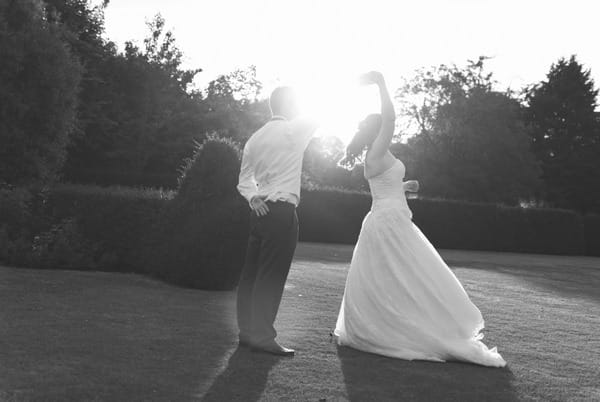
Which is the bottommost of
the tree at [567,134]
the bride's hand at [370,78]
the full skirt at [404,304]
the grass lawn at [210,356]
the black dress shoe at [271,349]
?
the grass lawn at [210,356]

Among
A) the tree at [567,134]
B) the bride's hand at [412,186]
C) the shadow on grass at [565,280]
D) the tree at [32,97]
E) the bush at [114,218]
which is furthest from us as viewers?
the tree at [567,134]

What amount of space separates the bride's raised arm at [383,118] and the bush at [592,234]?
34962 mm

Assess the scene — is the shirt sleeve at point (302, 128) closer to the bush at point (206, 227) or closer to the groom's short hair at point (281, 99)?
the groom's short hair at point (281, 99)

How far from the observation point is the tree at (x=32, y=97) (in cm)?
2339

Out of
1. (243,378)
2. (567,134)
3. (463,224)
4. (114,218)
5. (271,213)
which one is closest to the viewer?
(243,378)

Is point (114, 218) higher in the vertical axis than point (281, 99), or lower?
lower

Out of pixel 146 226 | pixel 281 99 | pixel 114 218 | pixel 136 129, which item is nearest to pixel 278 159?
pixel 281 99

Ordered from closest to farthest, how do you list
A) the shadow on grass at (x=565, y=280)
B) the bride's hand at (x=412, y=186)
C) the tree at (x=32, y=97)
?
the bride's hand at (x=412, y=186) < the shadow on grass at (x=565, y=280) < the tree at (x=32, y=97)

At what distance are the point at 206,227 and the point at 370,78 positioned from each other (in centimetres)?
508

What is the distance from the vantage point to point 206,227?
10.2m

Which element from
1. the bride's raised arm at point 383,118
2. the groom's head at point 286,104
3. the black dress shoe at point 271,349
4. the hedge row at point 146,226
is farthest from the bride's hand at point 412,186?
the hedge row at point 146,226

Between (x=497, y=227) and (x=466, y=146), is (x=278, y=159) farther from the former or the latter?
(x=466, y=146)

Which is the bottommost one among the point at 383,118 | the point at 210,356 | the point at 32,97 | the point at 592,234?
the point at 210,356

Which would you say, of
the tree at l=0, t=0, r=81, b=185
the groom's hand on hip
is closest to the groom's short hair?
the groom's hand on hip
